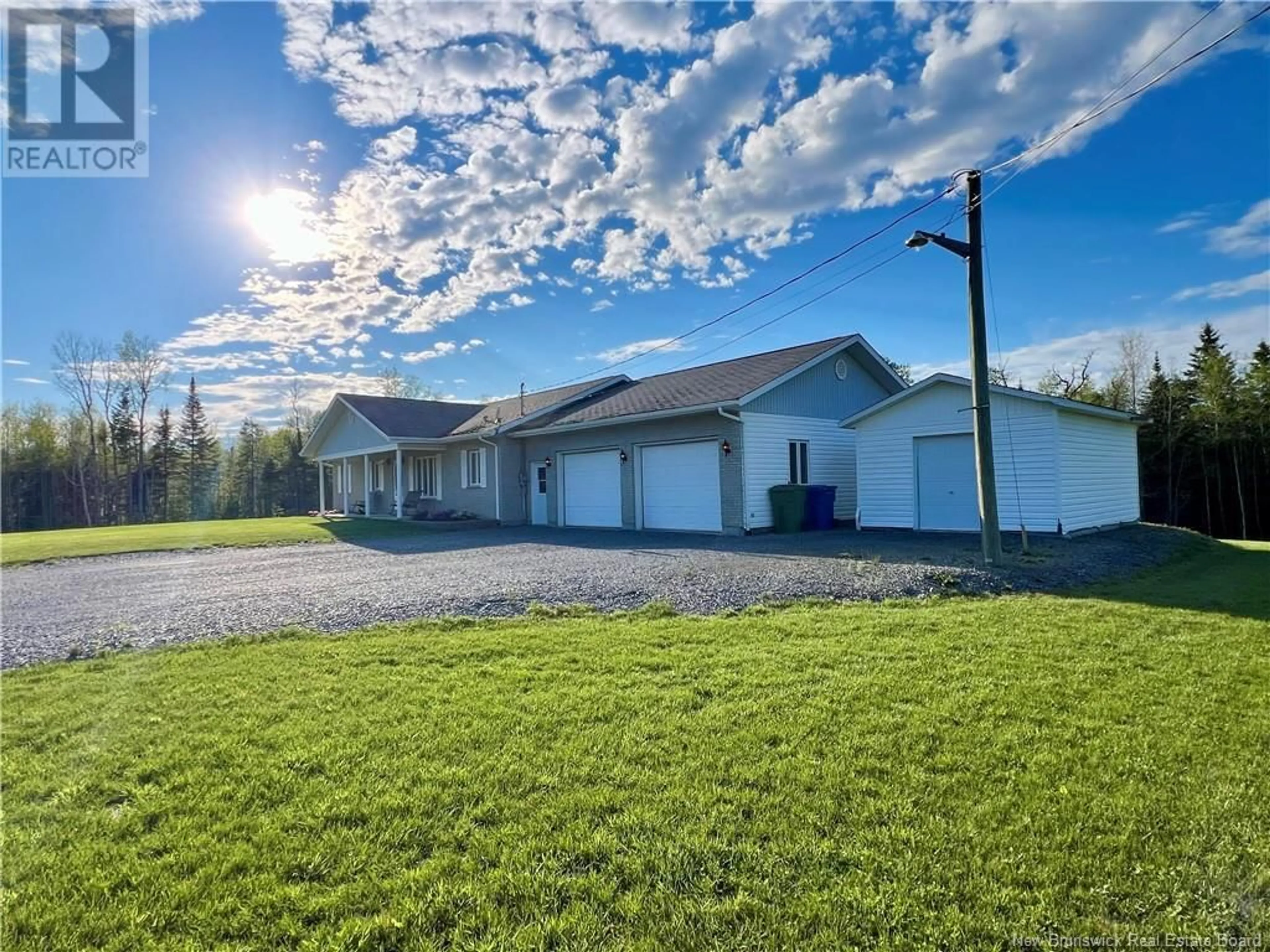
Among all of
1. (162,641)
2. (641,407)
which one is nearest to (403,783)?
(162,641)

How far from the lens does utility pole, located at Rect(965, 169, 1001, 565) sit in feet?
28.7

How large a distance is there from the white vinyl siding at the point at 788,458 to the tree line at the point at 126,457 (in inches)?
1196

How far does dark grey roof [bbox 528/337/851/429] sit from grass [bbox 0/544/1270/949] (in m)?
10.2

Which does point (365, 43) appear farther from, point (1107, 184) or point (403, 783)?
point (1107, 184)

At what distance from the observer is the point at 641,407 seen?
16.2 m

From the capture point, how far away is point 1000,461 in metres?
12.8

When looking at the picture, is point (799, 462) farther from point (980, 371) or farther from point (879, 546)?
point (980, 371)

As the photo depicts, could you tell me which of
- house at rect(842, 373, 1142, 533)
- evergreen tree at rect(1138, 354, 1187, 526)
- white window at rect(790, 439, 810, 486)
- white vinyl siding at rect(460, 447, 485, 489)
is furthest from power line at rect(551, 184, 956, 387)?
evergreen tree at rect(1138, 354, 1187, 526)

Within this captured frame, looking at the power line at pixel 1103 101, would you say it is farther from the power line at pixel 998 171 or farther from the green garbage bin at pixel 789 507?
the green garbage bin at pixel 789 507

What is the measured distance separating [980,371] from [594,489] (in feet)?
35.6

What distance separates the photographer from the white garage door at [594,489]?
16969 millimetres

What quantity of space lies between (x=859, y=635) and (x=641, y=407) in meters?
11.5

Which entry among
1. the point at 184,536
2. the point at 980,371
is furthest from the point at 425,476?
the point at 980,371

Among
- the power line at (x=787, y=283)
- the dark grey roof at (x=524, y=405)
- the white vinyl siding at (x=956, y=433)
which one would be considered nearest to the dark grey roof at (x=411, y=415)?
the dark grey roof at (x=524, y=405)
